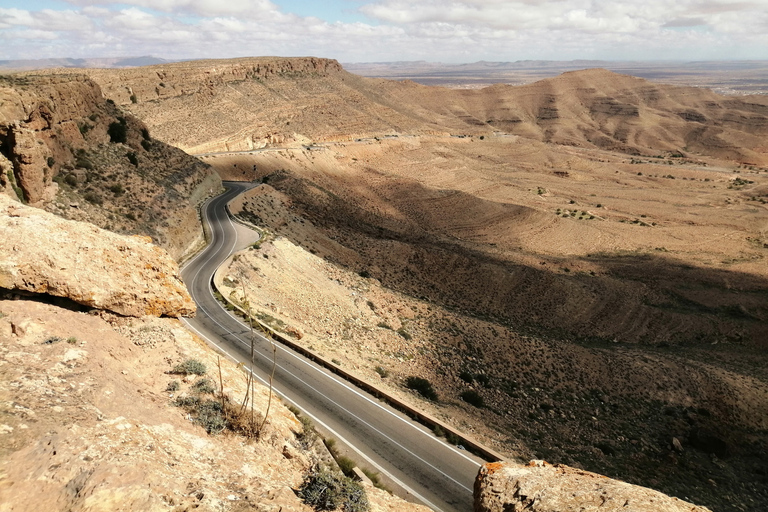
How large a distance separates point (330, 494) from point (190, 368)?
168 inches

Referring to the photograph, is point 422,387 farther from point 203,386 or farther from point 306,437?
point 203,386

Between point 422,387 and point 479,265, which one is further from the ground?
point 422,387

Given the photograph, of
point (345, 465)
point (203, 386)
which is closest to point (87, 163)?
point (203, 386)

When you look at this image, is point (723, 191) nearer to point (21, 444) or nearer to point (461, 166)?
point (461, 166)

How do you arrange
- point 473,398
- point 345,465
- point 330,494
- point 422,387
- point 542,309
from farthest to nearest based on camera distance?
point 542,309
point 473,398
point 422,387
point 345,465
point 330,494

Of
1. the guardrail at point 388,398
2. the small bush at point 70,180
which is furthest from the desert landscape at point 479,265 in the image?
the guardrail at point 388,398

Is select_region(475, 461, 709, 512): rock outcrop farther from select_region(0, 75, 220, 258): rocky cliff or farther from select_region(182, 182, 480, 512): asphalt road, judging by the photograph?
select_region(0, 75, 220, 258): rocky cliff

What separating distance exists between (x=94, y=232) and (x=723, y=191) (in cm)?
8290

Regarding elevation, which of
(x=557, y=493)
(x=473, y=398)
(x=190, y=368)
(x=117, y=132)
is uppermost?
(x=117, y=132)

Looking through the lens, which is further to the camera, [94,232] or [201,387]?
[94,232]

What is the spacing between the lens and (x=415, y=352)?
21188mm

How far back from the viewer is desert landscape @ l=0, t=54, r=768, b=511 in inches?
700

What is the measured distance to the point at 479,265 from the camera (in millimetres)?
33156

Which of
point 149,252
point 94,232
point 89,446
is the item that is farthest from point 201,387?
point 94,232
